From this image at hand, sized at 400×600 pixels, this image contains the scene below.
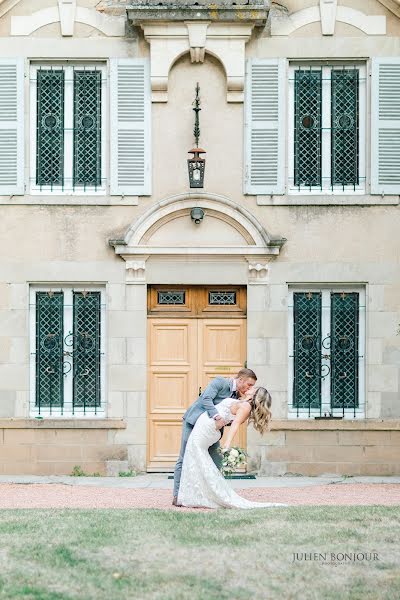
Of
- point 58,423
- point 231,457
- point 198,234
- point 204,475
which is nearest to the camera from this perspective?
point 204,475

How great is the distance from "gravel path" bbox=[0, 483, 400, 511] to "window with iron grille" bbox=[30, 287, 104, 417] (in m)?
1.36

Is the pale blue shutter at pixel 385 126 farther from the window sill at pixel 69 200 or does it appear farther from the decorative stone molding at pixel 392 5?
the window sill at pixel 69 200

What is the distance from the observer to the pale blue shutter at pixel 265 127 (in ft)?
55.5

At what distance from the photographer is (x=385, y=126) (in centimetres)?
1691

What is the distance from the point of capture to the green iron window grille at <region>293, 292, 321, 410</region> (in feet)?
55.9

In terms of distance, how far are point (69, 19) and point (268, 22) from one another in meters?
2.51

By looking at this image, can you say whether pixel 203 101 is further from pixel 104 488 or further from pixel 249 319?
pixel 104 488

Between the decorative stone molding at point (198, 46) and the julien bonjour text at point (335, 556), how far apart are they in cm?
770

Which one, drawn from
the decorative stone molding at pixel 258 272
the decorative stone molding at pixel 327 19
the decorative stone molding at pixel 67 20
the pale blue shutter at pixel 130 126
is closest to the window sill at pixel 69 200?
the pale blue shutter at pixel 130 126

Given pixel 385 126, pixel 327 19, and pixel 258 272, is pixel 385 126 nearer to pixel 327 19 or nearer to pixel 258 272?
pixel 327 19

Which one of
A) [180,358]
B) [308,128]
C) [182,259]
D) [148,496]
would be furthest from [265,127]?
[148,496]

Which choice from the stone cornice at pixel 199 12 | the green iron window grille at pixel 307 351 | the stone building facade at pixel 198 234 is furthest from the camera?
the green iron window grille at pixel 307 351

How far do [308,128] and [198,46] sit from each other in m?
1.75

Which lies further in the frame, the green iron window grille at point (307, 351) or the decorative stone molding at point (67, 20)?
the green iron window grille at point (307, 351)
